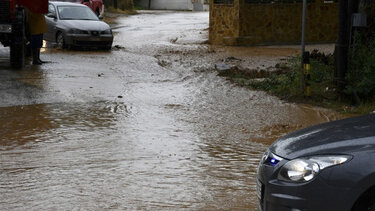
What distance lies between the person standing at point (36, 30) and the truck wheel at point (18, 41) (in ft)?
2.51

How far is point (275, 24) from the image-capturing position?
75.7 feet

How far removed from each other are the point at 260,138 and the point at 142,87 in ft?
17.1

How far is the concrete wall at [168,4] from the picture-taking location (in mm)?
50781

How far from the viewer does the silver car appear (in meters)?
20.9

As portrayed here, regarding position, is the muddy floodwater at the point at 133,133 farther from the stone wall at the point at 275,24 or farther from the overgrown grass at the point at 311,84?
the stone wall at the point at 275,24

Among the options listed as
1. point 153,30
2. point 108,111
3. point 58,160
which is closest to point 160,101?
point 108,111

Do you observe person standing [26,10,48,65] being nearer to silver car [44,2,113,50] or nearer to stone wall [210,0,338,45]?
silver car [44,2,113,50]

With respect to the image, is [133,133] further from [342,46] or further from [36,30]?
[36,30]

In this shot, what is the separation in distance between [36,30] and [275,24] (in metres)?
8.79

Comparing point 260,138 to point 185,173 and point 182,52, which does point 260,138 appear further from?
point 182,52

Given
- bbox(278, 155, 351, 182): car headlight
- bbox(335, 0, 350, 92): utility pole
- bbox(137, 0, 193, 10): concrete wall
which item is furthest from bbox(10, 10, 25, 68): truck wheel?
bbox(137, 0, 193, 10): concrete wall

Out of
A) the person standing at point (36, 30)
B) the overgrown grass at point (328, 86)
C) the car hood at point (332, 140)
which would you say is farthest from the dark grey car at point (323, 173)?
the person standing at point (36, 30)

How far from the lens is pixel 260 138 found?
9734 mm

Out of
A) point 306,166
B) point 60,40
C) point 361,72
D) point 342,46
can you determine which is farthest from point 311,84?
point 60,40
